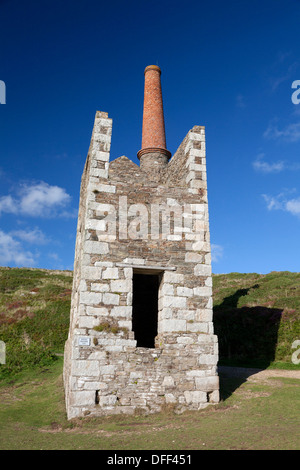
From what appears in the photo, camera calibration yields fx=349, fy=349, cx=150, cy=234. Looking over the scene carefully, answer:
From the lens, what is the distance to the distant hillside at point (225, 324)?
1405 cm

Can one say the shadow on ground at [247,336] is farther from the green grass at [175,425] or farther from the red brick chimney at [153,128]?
the red brick chimney at [153,128]

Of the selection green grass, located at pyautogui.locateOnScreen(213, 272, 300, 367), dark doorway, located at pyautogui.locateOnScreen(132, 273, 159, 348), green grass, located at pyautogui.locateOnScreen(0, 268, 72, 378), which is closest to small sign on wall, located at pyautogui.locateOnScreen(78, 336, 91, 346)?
dark doorway, located at pyautogui.locateOnScreen(132, 273, 159, 348)

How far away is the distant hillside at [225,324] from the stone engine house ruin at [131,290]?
6045 millimetres

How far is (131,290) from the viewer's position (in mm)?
8586

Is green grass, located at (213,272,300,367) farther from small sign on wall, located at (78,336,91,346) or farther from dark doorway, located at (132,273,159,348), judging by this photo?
small sign on wall, located at (78,336,91,346)

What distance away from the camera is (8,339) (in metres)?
15.2

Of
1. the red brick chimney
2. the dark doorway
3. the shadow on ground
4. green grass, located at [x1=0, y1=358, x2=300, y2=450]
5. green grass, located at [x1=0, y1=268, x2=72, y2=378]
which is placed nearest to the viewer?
green grass, located at [x1=0, y1=358, x2=300, y2=450]

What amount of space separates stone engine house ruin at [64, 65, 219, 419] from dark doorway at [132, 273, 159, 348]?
10.3 feet

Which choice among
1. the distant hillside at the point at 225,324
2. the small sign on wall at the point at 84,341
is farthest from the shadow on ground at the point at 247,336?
the small sign on wall at the point at 84,341

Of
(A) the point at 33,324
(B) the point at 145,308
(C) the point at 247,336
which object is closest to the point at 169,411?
(B) the point at 145,308

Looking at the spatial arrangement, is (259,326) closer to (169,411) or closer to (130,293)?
(169,411)

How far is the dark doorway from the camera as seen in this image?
39.5 feet

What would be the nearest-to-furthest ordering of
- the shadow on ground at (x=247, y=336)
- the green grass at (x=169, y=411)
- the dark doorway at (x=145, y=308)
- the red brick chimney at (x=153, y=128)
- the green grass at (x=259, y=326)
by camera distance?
the green grass at (x=169, y=411)
the dark doorway at (x=145, y=308)
the shadow on ground at (x=247, y=336)
the green grass at (x=259, y=326)
the red brick chimney at (x=153, y=128)
